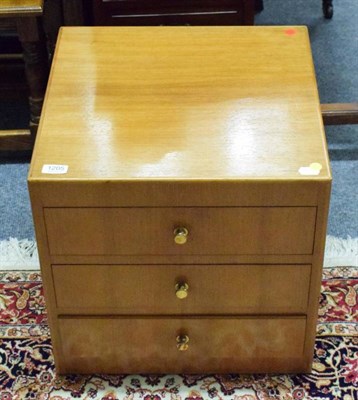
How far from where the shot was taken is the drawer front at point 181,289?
44.6 inches

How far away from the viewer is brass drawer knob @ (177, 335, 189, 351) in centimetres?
121

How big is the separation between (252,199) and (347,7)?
1480 mm

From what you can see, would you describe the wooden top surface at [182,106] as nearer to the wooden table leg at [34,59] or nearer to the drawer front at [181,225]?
the drawer front at [181,225]

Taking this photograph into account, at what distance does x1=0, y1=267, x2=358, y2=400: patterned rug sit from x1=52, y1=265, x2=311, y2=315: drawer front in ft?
0.52

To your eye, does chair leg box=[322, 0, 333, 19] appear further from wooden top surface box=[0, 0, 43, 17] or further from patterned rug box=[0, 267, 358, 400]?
patterned rug box=[0, 267, 358, 400]

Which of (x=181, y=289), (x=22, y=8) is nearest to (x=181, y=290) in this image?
(x=181, y=289)

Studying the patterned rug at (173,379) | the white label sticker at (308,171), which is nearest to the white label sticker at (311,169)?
the white label sticker at (308,171)

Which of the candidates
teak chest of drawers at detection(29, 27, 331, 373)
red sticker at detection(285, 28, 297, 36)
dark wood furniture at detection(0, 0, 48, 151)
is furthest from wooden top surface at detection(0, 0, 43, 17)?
red sticker at detection(285, 28, 297, 36)

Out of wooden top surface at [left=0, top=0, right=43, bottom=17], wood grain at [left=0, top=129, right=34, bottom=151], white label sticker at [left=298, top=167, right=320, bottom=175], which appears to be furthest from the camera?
wood grain at [left=0, top=129, right=34, bottom=151]

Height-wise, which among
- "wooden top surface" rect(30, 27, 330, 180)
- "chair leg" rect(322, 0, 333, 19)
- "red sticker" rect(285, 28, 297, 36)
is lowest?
"chair leg" rect(322, 0, 333, 19)

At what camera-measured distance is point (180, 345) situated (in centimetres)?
121

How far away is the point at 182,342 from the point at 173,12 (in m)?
0.82

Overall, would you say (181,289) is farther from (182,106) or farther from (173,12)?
(173,12)

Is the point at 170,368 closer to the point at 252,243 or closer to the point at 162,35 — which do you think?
the point at 252,243
